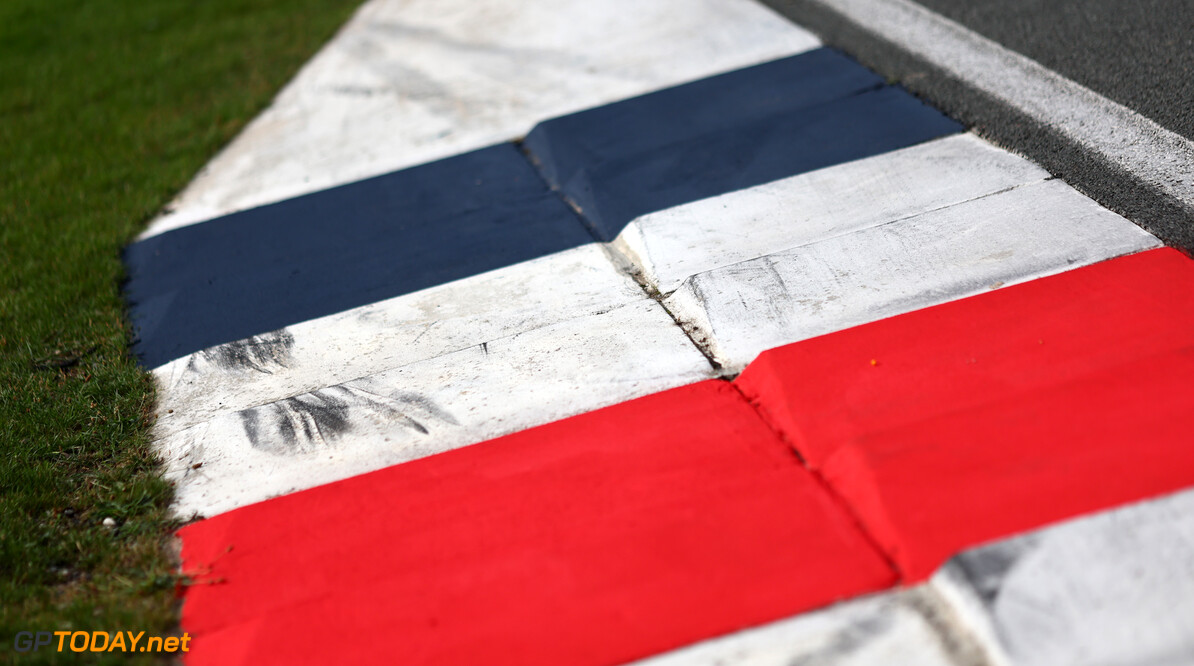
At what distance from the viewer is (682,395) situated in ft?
8.66

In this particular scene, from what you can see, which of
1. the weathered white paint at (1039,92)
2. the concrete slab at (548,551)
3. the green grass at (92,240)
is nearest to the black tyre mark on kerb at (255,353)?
the green grass at (92,240)

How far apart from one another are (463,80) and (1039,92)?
2.97 m

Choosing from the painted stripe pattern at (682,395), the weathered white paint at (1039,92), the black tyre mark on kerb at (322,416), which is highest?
the weathered white paint at (1039,92)

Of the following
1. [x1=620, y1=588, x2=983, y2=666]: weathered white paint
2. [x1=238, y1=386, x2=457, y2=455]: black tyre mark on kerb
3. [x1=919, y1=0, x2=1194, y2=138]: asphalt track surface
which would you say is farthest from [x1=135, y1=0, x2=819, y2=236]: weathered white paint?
[x1=620, y1=588, x2=983, y2=666]: weathered white paint

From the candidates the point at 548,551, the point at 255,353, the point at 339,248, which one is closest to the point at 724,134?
the point at 339,248

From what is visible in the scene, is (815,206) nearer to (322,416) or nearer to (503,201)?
(503,201)

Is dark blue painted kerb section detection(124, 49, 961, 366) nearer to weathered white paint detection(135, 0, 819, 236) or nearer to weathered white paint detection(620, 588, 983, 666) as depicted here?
weathered white paint detection(135, 0, 819, 236)

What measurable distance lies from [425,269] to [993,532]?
2.30m

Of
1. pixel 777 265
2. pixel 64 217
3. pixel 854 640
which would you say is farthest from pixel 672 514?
pixel 64 217

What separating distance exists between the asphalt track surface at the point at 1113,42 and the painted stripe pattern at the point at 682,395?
66 cm

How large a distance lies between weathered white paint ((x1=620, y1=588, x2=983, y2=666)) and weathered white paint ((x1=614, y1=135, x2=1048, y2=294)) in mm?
1434

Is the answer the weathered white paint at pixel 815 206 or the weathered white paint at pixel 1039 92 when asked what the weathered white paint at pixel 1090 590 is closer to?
the weathered white paint at pixel 815 206

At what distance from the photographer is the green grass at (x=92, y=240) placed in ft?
7.93

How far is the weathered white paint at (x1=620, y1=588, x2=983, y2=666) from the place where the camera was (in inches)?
72.0
